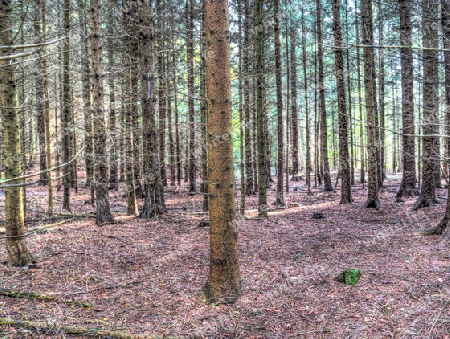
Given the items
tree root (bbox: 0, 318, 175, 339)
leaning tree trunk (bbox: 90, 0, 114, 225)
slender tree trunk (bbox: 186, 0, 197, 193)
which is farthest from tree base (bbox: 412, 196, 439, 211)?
leaning tree trunk (bbox: 90, 0, 114, 225)

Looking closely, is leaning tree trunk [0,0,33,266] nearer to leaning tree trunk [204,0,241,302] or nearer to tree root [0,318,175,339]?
tree root [0,318,175,339]

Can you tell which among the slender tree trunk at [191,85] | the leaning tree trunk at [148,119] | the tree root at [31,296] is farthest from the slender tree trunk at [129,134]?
the tree root at [31,296]

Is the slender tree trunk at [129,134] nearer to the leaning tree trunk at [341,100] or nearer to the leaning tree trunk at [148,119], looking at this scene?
the leaning tree trunk at [148,119]

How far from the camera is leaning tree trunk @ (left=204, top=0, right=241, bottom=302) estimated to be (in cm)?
425

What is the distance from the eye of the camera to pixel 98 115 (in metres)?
8.26

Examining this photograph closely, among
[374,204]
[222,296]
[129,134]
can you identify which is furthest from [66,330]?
[374,204]

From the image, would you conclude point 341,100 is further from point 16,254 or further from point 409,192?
point 16,254

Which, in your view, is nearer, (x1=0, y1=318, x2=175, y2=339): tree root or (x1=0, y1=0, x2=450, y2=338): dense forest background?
(x1=0, y1=318, x2=175, y2=339): tree root

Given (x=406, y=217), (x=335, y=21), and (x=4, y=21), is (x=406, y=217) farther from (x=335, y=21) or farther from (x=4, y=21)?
(x=4, y=21)

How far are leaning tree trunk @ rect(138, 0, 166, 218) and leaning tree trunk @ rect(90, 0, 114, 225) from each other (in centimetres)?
121

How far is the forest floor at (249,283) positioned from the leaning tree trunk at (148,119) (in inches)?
53.6

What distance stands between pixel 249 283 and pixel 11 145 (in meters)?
4.38

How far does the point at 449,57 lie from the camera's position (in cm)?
789

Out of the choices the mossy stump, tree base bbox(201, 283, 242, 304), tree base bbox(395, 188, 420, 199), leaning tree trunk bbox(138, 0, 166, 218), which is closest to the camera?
tree base bbox(201, 283, 242, 304)
